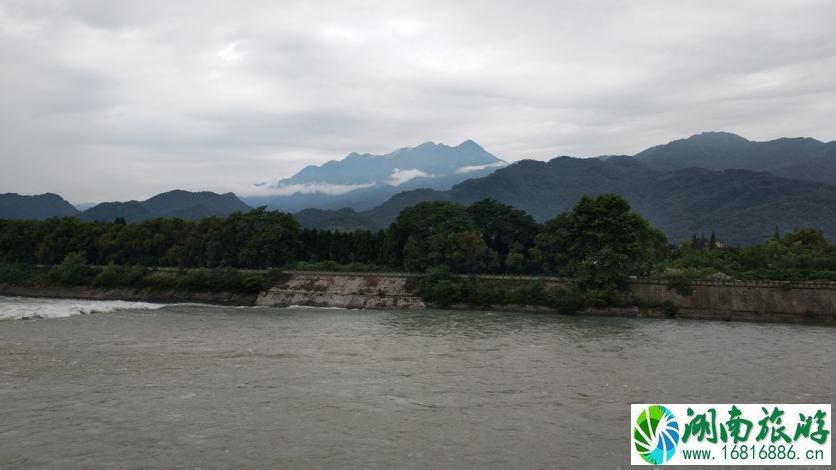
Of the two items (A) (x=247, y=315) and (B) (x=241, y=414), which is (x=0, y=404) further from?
(A) (x=247, y=315)

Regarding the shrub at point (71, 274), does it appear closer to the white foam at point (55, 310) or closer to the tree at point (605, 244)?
the white foam at point (55, 310)

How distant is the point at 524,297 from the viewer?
6575cm

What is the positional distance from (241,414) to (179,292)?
58888 millimetres

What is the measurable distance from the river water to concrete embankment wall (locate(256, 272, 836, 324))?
25.6ft

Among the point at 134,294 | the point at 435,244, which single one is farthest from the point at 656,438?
the point at 134,294

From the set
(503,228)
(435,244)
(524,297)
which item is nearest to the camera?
(524,297)

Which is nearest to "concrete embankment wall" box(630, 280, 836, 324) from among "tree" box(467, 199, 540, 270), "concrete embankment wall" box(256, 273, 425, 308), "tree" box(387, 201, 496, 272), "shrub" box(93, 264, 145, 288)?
"tree" box(387, 201, 496, 272)

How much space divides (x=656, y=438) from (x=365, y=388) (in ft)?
47.6

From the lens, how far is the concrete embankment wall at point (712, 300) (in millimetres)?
57375

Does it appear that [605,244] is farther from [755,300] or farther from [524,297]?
[755,300]

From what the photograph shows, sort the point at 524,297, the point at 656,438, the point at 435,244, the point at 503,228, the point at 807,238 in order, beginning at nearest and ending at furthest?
1. the point at 656,438
2. the point at 524,297
3. the point at 435,244
4. the point at 503,228
5. the point at 807,238

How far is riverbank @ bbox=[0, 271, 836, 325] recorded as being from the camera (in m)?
58.1

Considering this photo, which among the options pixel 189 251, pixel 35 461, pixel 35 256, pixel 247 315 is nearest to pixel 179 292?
pixel 189 251

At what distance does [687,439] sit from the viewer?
62.7 feet
